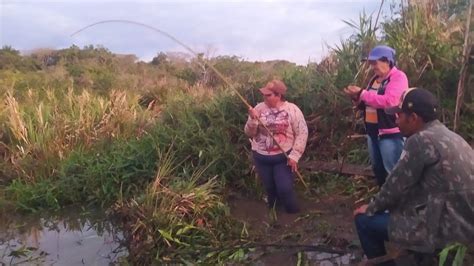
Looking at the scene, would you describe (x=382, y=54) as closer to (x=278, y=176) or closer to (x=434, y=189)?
(x=278, y=176)

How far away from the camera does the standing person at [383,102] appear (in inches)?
219

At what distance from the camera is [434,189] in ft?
12.8

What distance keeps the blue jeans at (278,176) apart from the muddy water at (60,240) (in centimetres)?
171

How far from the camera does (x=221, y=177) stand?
7828mm

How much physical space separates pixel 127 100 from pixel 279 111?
19.1 ft

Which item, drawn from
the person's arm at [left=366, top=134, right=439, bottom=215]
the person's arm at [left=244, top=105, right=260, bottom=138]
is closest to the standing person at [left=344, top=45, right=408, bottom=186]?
the person's arm at [left=244, top=105, right=260, bottom=138]

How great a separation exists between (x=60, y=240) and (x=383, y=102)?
4.25 metres

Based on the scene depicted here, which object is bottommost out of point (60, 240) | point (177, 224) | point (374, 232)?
point (60, 240)

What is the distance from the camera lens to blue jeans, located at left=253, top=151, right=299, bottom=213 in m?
6.59

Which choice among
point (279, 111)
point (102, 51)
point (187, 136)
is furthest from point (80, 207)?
point (102, 51)

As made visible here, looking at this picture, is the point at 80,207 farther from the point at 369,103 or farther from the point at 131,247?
the point at 369,103

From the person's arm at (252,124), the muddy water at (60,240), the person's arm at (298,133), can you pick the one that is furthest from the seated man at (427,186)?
the muddy water at (60,240)

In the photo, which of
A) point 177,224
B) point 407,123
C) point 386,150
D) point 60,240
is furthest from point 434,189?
point 60,240

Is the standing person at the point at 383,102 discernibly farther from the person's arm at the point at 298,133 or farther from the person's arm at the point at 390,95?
the person's arm at the point at 298,133
